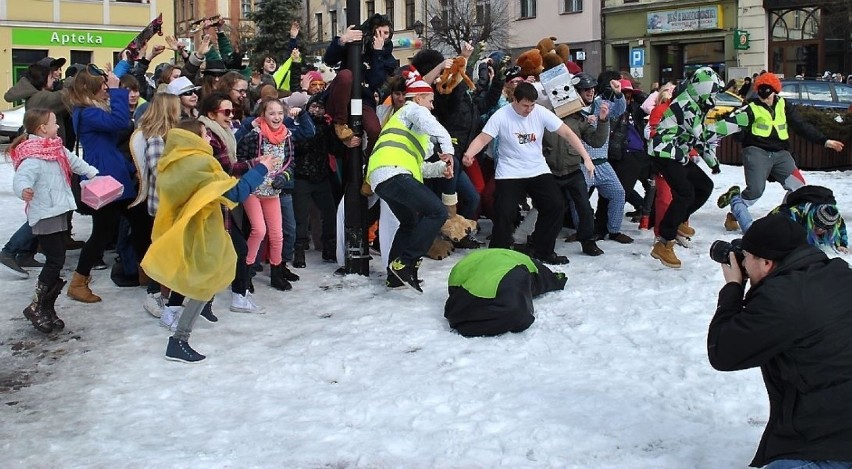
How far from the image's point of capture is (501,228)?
9000 millimetres

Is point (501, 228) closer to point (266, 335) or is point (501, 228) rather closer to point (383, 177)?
point (383, 177)

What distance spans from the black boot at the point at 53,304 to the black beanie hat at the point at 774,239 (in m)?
5.07

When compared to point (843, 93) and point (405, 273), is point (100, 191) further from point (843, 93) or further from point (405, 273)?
point (843, 93)

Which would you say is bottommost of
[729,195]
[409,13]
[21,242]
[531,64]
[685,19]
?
[21,242]

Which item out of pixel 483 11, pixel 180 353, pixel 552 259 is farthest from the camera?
pixel 483 11

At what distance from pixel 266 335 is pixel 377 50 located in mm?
3306

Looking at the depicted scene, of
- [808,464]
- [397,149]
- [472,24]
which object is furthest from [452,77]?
[472,24]

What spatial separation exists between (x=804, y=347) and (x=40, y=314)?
5.42 meters

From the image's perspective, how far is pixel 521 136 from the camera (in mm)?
8672

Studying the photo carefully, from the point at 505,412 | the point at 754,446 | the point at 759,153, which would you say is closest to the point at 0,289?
the point at 505,412

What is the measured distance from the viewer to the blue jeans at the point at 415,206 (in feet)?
25.0

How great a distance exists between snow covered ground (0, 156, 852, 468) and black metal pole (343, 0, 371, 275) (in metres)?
0.55

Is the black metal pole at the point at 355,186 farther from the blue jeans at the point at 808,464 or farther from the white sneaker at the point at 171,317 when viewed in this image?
the blue jeans at the point at 808,464

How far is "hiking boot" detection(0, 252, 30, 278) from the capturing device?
855cm
